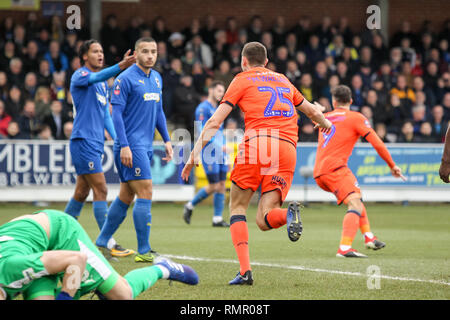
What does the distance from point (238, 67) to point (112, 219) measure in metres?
11.7

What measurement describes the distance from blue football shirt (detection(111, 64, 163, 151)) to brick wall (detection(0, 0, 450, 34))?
14.6m

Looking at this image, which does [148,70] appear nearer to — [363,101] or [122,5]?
[363,101]

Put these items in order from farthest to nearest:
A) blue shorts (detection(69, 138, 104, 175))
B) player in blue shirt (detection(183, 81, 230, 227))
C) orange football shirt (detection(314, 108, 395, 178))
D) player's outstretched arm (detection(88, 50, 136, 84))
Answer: player in blue shirt (detection(183, 81, 230, 227))
orange football shirt (detection(314, 108, 395, 178))
blue shorts (detection(69, 138, 104, 175))
player's outstretched arm (detection(88, 50, 136, 84))

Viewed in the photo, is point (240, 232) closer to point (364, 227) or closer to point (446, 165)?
point (446, 165)

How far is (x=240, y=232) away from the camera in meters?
6.56

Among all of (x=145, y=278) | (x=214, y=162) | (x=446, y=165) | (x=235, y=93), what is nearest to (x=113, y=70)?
(x=235, y=93)

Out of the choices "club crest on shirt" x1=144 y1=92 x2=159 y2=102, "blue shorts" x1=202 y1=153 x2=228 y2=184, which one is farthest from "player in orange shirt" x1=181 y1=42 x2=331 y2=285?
"blue shorts" x1=202 y1=153 x2=228 y2=184

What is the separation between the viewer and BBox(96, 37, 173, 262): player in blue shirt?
7.86 m

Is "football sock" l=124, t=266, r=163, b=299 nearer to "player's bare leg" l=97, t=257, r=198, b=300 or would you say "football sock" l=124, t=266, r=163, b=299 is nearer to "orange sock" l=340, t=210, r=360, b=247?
"player's bare leg" l=97, t=257, r=198, b=300

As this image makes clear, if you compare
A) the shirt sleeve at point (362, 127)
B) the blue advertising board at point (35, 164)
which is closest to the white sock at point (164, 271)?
the shirt sleeve at point (362, 127)

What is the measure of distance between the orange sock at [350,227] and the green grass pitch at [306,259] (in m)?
0.29

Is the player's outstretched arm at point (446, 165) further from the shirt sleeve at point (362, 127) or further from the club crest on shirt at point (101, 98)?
the club crest on shirt at point (101, 98)

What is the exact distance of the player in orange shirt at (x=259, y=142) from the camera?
6.57 metres
